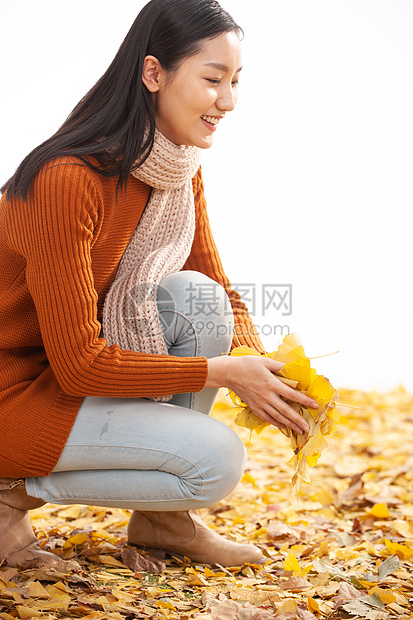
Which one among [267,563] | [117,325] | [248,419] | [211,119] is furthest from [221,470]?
[211,119]

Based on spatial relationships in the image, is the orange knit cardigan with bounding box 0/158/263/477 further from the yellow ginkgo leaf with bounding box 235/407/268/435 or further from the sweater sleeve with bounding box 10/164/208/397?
the yellow ginkgo leaf with bounding box 235/407/268/435

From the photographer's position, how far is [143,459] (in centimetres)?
155

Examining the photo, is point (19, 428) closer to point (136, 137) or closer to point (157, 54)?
point (136, 137)

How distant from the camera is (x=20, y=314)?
1.60 m

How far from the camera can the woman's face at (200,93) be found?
60.2 inches

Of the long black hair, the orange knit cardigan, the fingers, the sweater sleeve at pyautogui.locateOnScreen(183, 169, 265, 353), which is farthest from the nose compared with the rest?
the fingers

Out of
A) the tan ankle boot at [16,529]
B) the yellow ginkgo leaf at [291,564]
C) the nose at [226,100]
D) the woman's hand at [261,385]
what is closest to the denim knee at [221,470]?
the woman's hand at [261,385]

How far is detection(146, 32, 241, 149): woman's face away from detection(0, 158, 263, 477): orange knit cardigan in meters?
0.19

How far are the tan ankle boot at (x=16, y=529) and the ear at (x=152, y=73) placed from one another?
41.7 inches

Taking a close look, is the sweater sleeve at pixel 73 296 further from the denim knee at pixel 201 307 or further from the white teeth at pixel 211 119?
the white teeth at pixel 211 119

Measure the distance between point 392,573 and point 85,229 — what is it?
117 centimetres

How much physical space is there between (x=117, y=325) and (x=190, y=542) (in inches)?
25.4

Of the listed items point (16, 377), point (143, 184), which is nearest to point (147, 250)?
point (143, 184)

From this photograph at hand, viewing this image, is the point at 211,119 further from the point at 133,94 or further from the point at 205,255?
the point at 205,255
